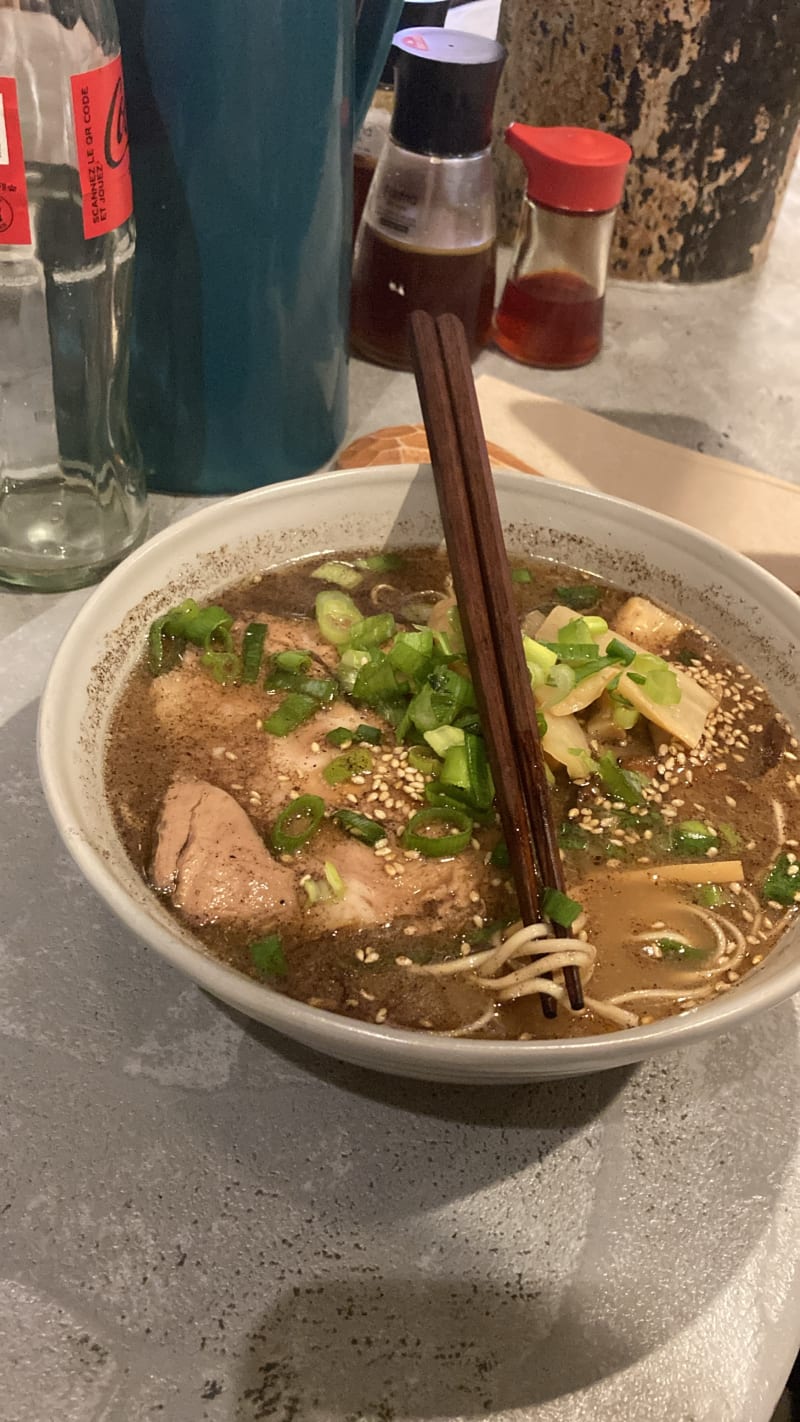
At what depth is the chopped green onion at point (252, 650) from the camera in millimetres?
1309

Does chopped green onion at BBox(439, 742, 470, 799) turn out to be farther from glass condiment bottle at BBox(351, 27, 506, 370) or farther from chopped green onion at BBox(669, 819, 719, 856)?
glass condiment bottle at BBox(351, 27, 506, 370)

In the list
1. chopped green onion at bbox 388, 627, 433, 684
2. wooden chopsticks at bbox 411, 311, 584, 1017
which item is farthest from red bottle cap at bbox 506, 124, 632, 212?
chopped green onion at bbox 388, 627, 433, 684

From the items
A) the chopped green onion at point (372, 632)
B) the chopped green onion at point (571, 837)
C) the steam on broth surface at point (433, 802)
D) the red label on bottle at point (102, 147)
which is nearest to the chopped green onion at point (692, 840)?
the steam on broth surface at point (433, 802)

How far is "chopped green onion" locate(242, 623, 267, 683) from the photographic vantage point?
1.31 meters

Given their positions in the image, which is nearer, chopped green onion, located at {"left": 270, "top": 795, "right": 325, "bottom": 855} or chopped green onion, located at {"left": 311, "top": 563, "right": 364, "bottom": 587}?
chopped green onion, located at {"left": 270, "top": 795, "right": 325, "bottom": 855}

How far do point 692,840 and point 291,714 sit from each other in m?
0.50

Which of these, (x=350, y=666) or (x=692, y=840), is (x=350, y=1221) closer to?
(x=692, y=840)

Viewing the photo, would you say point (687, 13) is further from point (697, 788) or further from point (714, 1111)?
point (714, 1111)

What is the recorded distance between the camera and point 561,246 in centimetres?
220

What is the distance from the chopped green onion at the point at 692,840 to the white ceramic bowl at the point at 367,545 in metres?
0.16

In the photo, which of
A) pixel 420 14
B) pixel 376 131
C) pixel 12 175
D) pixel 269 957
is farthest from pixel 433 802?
pixel 420 14

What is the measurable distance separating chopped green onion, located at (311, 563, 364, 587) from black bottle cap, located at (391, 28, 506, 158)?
994 mm

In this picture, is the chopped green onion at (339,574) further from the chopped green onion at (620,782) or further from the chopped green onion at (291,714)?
the chopped green onion at (620,782)

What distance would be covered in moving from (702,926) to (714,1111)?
0.19m
